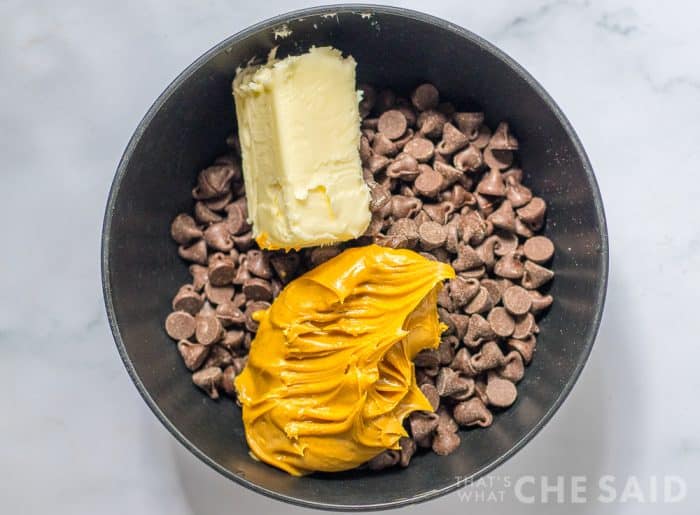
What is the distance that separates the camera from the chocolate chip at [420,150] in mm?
2061

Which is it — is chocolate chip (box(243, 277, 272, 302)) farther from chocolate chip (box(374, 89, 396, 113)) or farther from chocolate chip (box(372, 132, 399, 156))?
chocolate chip (box(374, 89, 396, 113))

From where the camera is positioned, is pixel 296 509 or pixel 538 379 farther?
pixel 296 509

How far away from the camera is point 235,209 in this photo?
2.08 metres

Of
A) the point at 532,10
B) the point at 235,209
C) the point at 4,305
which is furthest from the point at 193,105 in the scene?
the point at 532,10

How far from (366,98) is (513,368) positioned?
0.78m

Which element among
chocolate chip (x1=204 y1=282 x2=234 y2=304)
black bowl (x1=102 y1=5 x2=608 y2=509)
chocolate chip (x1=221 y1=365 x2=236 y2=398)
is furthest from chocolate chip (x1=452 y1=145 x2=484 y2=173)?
chocolate chip (x1=221 y1=365 x2=236 y2=398)

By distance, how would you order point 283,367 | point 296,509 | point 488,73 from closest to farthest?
point 283,367 → point 488,73 → point 296,509

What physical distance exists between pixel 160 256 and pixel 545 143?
100 cm

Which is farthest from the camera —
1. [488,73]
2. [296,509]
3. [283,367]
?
A: [296,509]

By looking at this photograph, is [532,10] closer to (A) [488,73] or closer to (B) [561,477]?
(A) [488,73]

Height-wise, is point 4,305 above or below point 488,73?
below

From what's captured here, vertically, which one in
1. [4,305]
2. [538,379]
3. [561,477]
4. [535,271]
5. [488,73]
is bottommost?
[561,477]

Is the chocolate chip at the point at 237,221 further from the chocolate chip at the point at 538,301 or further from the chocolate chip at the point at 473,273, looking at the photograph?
the chocolate chip at the point at 538,301

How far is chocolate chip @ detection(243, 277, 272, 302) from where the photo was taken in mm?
Answer: 2012
